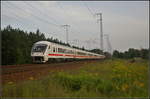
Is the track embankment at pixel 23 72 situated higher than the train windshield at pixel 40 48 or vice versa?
the train windshield at pixel 40 48

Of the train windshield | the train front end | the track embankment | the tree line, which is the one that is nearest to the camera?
the track embankment

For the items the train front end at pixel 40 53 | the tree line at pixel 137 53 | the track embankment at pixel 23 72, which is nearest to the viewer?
the track embankment at pixel 23 72

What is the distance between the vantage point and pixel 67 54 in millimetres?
30531

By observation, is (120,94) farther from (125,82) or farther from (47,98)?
(47,98)

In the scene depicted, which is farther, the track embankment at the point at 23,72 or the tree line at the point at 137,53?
the tree line at the point at 137,53

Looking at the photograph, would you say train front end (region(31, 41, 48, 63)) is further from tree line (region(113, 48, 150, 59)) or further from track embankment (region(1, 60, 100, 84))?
tree line (region(113, 48, 150, 59))

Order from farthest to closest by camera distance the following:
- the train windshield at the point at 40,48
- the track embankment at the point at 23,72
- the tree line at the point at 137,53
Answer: the tree line at the point at 137,53 → the train windshield at the point at 40,48 → the track embankment at the point at 23,72

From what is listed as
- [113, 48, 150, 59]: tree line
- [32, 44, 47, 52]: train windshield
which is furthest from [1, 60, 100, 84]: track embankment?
[113, 48, 150, 59]: tree line

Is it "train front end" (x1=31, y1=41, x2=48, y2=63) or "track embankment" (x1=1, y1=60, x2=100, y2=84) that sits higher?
"train front end" (x1=31, y1=41, x2=48, y2=63)

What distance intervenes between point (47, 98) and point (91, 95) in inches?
46.4

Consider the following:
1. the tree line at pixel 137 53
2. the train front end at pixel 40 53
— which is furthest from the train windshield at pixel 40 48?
the tree line at pixel 137 53

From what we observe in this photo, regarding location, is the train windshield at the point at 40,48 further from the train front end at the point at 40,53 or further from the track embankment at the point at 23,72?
the track embankment at the point at 23,72

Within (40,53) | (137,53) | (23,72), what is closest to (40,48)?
(40,53)

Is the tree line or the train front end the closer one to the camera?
the train front end
